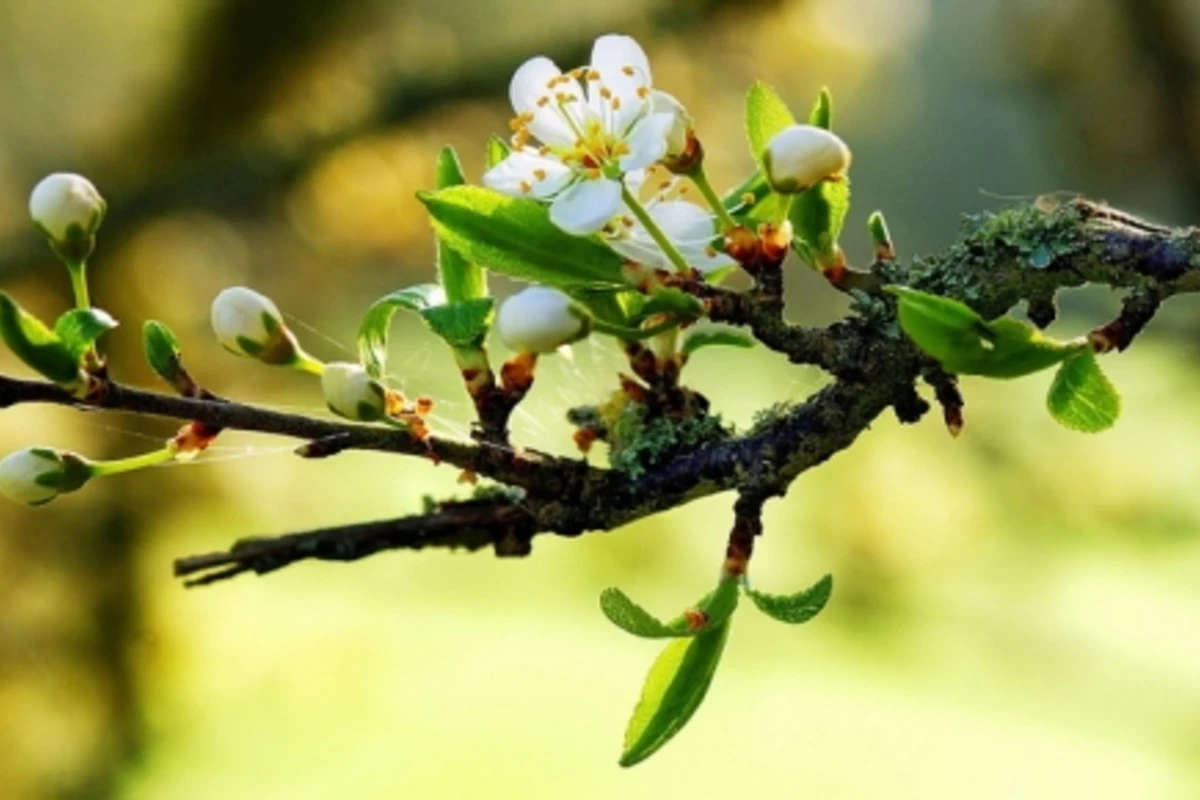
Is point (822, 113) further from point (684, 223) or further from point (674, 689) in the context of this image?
point (674, 689)

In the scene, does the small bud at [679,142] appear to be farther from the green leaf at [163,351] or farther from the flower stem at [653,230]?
the green leaf at [163,351]

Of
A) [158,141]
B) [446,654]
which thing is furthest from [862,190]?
[158,141]

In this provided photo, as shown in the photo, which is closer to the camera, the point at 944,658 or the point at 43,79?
the point at 43,79

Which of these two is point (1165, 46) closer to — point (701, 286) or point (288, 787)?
point (701, 286)

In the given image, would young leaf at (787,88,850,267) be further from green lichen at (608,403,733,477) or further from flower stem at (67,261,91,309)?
flower stem at (67,261,91,309)

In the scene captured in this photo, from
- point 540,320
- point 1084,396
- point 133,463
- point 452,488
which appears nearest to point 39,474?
point 133,463

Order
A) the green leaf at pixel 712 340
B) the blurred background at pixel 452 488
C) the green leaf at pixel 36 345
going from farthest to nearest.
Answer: the blurred background at pixel 452 488
the green leaf at pixel 712 340
the green leaf at pixel 36 345

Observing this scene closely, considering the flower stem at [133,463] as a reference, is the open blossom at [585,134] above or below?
above

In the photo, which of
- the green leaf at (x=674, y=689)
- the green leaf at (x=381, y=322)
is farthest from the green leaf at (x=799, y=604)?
the green leaf at (x=381, y=322)
